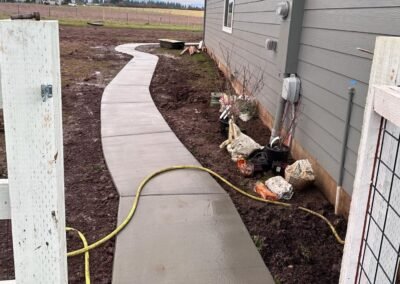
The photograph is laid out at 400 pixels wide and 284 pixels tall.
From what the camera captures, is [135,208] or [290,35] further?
[290,35]

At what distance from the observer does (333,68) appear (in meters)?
3.77

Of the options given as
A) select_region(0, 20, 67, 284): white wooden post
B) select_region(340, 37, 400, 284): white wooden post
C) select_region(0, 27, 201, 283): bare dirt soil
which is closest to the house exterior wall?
select_region(340, 37, 400, 284): white wooden post

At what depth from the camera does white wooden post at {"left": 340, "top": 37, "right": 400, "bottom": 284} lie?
4.80 feet

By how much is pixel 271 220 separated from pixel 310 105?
4.93 ft

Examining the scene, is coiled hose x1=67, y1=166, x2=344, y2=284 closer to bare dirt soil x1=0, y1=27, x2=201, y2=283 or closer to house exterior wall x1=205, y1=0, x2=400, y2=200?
bare dirt soil x1=0, y1=27, x2=201, y2=283

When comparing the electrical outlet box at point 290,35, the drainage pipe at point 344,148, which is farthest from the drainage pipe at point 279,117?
the drainage pipe at point 344,148

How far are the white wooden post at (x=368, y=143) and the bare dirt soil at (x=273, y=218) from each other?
3.32 ft

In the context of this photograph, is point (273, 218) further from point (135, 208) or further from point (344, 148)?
point (135, 208)

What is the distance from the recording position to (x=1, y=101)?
1.29 meters

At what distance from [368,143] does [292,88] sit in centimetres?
317

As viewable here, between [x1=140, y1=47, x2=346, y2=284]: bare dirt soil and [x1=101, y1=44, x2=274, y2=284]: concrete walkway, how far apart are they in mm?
126

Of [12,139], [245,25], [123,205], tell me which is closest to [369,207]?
[12,139]

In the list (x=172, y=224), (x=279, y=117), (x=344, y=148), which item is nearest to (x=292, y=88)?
(x=279, y=117)

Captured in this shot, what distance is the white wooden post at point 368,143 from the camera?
146 centimetres
